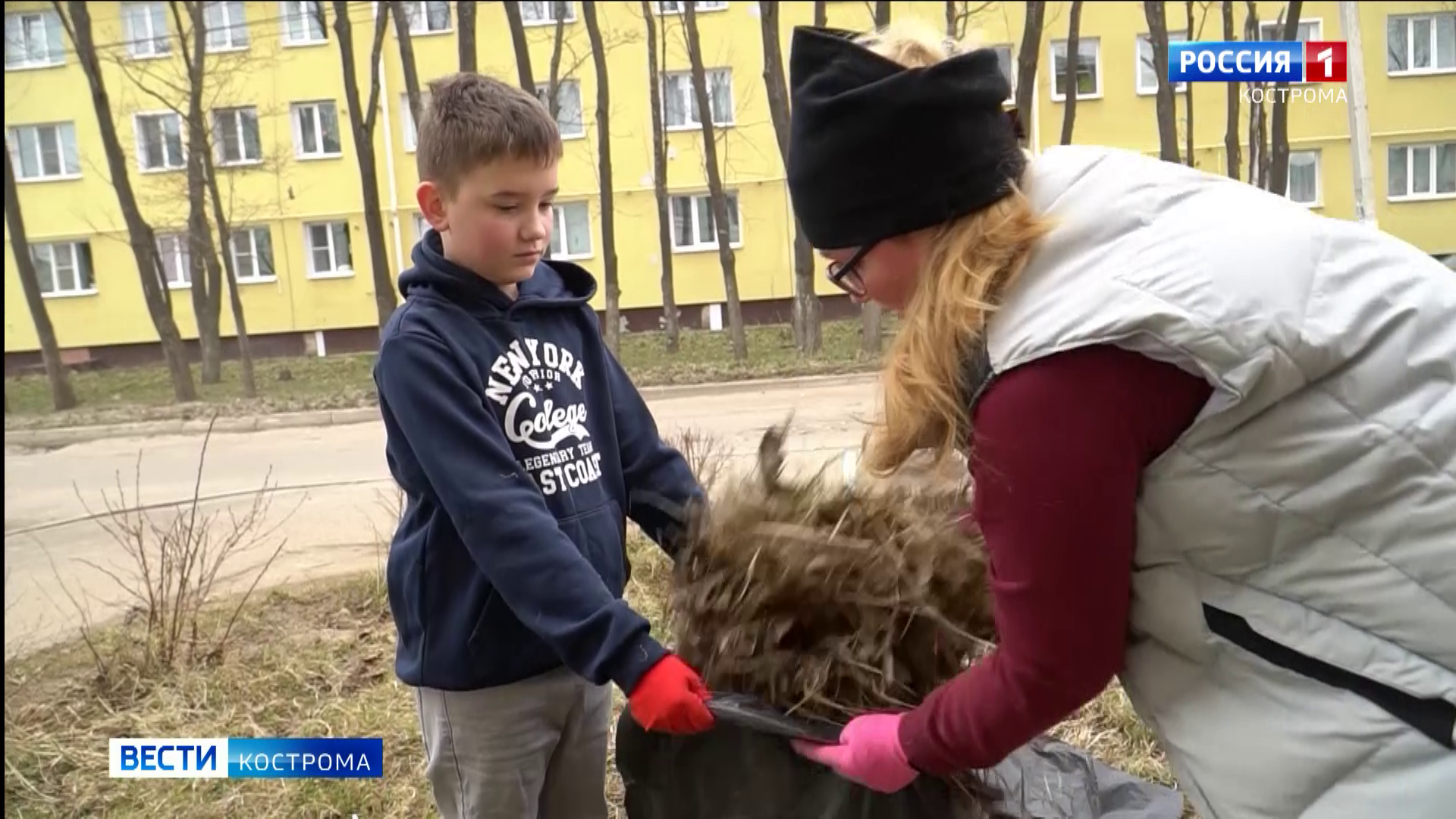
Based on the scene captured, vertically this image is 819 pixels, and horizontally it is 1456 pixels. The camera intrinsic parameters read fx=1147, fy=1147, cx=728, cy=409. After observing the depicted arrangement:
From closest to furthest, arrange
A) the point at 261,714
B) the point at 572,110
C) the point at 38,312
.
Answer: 1. the point at 261,714
2. the point at 38,312
3. the point at 572,110

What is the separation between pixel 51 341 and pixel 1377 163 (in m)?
13.7

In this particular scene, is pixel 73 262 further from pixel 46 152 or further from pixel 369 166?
pixel 369 166

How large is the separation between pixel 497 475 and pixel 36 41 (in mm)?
18166

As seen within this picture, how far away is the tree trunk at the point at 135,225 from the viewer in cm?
1230

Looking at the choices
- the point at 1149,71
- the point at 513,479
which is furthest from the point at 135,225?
the point at 513,479

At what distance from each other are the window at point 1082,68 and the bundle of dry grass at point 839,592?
7.53 m

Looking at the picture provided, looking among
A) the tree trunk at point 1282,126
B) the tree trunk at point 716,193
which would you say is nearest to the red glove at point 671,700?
the tree trunk at point 1282,126

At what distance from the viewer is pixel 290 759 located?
2.73 metres

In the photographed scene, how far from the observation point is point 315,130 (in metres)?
18.5

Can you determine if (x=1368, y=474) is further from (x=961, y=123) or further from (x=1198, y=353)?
(x=961, y=123)

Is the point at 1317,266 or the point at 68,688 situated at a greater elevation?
the point at 1317,266

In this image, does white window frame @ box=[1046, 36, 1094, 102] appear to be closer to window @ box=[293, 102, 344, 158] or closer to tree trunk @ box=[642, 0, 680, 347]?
tree trunk @ box=[642, 0, 680, 347]

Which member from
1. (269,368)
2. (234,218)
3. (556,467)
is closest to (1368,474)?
(556,467)

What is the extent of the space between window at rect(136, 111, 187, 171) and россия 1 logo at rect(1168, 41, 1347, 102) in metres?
18.0
